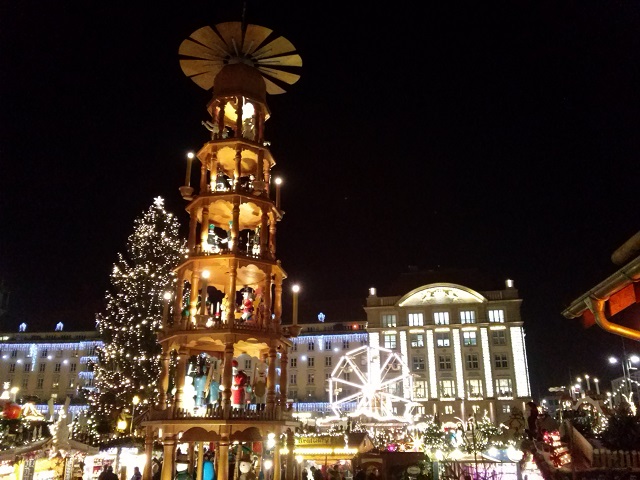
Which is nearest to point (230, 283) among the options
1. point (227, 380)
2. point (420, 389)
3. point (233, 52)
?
point (227, 380)

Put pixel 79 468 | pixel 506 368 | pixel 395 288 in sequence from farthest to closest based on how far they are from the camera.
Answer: pixel 395 288, pixel 506 368, pixel 79 468

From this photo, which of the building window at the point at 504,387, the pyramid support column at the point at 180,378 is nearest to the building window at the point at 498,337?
the building window at the point at 504,387

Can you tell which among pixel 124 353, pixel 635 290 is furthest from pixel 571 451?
pixel 124 353

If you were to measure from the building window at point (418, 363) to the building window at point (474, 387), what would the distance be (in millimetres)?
6550

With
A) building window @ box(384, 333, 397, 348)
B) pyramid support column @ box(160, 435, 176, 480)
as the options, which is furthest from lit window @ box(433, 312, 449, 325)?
pyramid support column @ box(160, 435, 176, 480)

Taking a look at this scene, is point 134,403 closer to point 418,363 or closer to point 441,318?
point 418,363

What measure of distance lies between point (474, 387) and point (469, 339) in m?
6.53

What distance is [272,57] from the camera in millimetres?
19250

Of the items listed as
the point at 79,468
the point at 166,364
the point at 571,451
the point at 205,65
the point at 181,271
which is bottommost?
the point at 79,468

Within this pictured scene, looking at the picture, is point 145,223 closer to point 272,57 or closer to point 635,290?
point 272,57

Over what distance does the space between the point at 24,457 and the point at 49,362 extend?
250ft

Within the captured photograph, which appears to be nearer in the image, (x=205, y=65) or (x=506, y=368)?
(x=205, y=65)

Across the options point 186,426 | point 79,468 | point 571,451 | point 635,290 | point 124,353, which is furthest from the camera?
point 124,353

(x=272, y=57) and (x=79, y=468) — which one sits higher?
(x=272, y=57)
